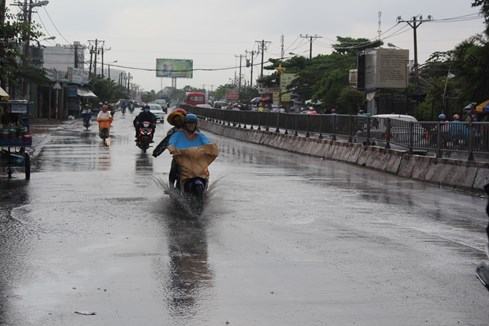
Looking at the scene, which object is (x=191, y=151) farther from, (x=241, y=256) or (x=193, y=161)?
(x=241, y=256)

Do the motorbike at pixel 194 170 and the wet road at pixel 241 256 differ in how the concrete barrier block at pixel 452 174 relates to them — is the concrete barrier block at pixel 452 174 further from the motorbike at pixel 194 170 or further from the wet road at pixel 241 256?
the motorbike at pixel 194 170

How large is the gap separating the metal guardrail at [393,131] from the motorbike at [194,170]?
23.3 feet

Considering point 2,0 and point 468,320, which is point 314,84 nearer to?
point 2,0

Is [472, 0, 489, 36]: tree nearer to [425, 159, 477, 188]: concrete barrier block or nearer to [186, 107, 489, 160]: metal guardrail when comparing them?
[186, 107, 489, 160]: metal guardrail

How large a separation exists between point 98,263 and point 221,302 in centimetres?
203

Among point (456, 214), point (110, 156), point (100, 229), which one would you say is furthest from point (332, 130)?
point (100, 229)

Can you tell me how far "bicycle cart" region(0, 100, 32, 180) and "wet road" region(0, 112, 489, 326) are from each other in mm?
813

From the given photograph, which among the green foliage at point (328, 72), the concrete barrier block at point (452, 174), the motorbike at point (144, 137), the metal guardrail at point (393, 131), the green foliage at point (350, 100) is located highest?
the green foliage at point (328, 72)

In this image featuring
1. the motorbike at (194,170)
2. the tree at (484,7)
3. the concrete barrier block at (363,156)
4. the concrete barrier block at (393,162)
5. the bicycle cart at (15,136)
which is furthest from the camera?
the tree at (484,7)

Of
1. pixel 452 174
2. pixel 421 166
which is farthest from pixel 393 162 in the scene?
pixel 452 174

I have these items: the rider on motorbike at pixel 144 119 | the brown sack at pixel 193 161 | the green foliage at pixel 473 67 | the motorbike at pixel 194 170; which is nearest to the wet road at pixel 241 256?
the motorbike at pixel 194 170

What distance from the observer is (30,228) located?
36.3ft

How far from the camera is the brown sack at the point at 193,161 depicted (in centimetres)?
1326

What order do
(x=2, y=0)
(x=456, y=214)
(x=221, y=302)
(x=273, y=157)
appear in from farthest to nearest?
1. (x=273, y=157)
2. (x=2, y=0)
3. (x=456, y=214)
4. (x=221, y=302)
